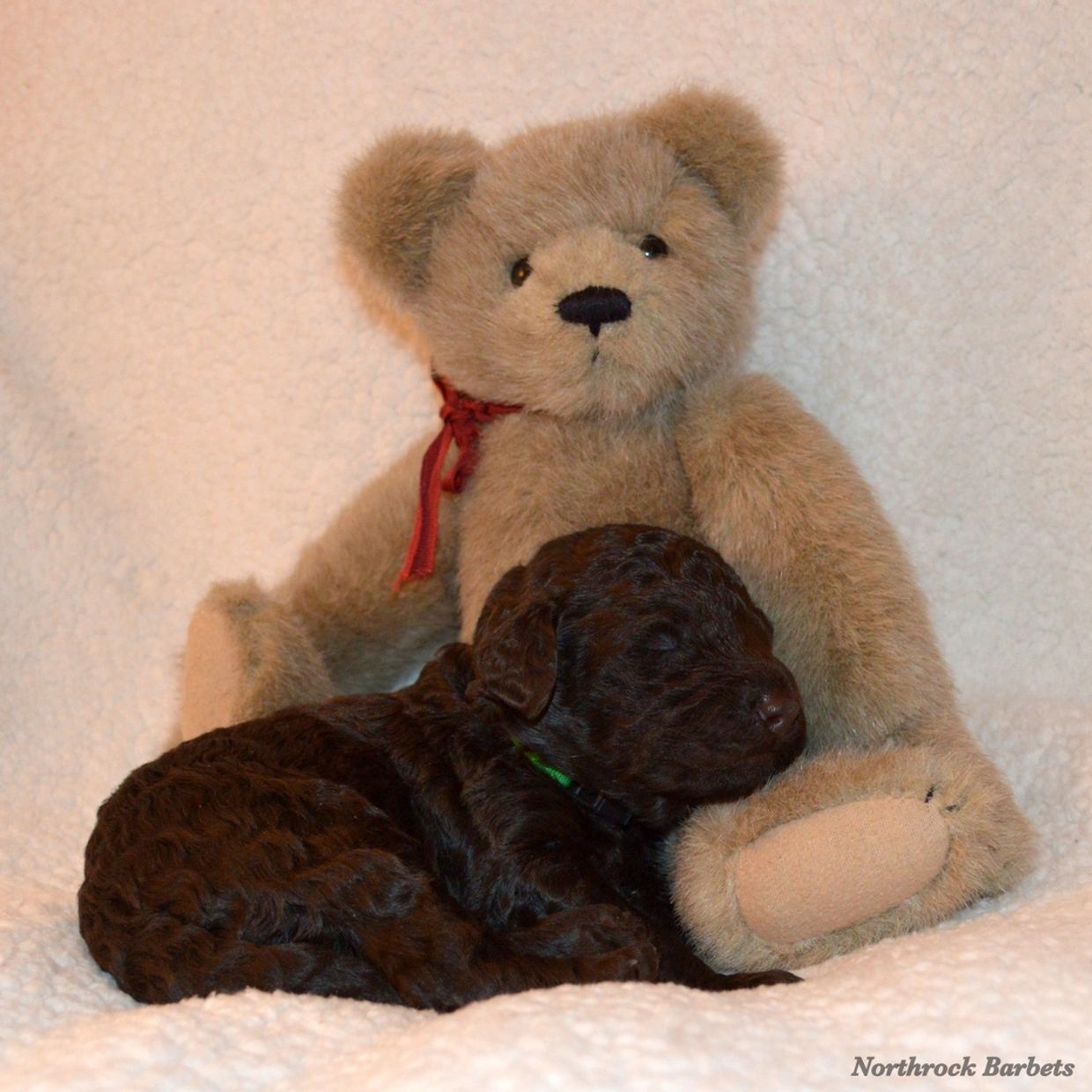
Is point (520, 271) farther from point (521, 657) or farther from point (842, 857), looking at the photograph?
point (842, 857)

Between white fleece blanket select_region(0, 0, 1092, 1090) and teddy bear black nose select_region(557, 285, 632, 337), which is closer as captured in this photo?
teddy bear black nose select_region(557, 285, 632, 337)

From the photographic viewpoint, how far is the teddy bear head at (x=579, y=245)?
7.89ft

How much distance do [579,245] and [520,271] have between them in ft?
0.47

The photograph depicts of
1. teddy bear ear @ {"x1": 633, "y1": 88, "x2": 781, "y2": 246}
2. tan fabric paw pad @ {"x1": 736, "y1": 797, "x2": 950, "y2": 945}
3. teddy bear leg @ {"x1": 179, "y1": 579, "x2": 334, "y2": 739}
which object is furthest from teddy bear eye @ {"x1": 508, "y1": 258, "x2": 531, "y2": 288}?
tan fabric paw pad @ {"x1": 736, "y1": 797, "x2": 950, "y2": 945}

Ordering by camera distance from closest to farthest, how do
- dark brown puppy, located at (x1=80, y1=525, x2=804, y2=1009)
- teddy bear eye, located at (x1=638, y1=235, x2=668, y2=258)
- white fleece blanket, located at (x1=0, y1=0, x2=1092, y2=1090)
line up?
dark brown puppy, located at (x1=80, y1=525, x2=804, y2=1009)
teddy bear eye, located at (x1=638, y1=235, x2=668, y2=258)
white fleece blanket, located at (x1=0, y1=0, x2=1092, y2=1090)

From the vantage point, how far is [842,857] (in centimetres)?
204

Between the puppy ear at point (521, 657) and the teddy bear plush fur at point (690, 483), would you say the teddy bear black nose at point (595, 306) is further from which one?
the puppy ear at point (521, 657)

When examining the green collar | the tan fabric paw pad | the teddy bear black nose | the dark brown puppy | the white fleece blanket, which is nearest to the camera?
the dark brown puppy

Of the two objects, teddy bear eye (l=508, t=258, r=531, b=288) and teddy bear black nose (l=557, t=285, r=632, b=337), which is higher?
teddy bear eye (l=508, t=258, r=531, b=288)

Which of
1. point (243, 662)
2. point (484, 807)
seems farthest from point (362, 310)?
point (484, 807)

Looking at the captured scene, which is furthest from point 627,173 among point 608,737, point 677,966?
point 677,966

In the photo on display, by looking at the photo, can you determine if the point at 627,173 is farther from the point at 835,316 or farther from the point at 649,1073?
the point at 649,1073

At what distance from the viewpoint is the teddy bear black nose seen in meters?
2.37

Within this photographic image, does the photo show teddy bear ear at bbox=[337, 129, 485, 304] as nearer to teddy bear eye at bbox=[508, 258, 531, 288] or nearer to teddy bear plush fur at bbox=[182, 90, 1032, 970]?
teddy bear plush fur at bbox=[182, 90, 1032, 970]
